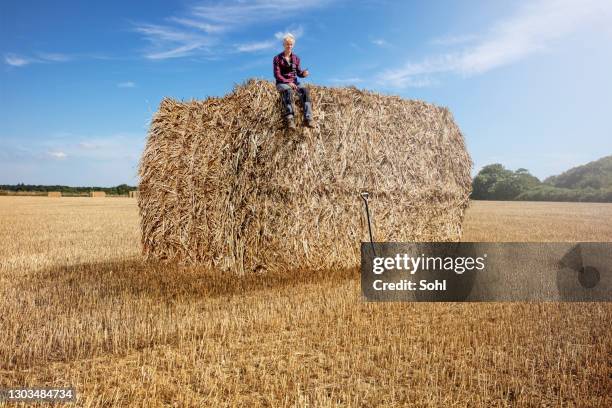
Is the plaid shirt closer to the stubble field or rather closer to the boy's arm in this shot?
the boy's arm

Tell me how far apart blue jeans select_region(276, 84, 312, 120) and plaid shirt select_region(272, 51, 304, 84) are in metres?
0.14

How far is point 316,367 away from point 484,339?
211 centimetres

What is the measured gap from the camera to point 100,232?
17062mm

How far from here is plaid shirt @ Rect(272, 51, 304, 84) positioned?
8.62 meters

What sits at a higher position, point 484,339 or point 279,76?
point 279,76

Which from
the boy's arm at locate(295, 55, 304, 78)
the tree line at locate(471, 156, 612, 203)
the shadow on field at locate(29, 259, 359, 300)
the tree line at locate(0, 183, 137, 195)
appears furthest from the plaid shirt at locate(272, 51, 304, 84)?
the tree line at locate(0, 183, 137, 195)

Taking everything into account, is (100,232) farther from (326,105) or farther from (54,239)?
(326,105)

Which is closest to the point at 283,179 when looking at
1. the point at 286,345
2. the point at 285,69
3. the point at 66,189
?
the point at 285,69

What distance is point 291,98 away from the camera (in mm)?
8555

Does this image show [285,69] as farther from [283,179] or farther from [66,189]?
[66,189]

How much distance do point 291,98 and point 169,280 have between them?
12.6ft

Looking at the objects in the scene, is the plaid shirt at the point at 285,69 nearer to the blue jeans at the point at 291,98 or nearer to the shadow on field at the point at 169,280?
the blue jeans at the point at 291,98

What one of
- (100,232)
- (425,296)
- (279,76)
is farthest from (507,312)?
(100,232)

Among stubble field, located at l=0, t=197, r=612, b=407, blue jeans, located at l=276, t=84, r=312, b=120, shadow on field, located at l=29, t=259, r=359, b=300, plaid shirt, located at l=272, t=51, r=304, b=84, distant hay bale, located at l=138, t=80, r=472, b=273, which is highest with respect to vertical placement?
plaid shirt, located at l=272, t=51, r=304, b=84
